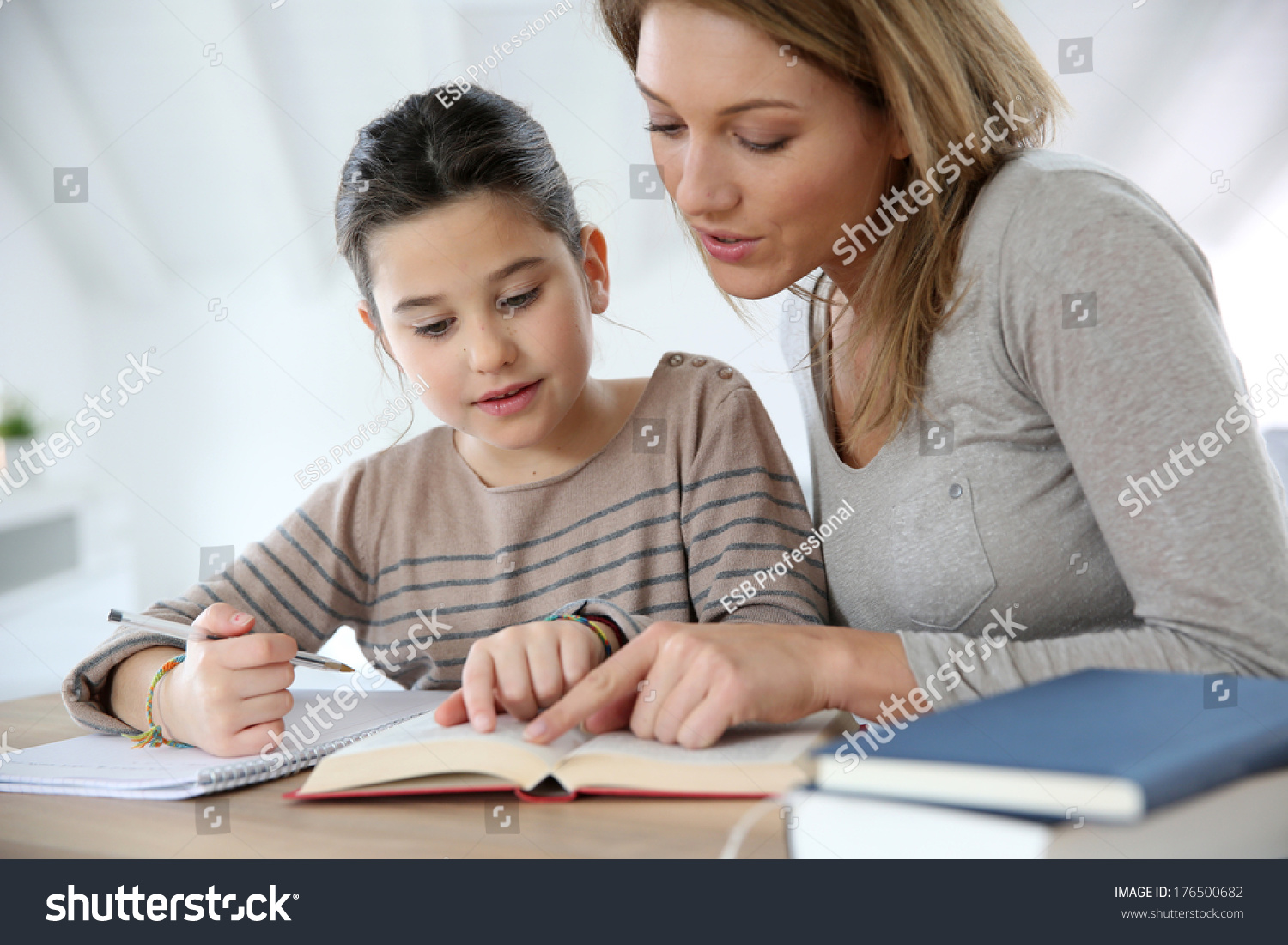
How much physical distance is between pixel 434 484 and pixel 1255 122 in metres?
2.06

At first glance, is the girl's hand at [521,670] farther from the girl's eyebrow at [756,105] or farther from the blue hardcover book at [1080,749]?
the girl's eyebrow at [756,105]

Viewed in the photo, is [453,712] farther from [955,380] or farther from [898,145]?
[898,145]

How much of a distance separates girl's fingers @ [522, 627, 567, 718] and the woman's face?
44 cm

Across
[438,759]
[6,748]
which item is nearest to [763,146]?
[438,759]

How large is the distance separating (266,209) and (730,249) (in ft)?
5.92

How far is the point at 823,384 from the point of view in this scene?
1.19 meters

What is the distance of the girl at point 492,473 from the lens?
43.4 inches

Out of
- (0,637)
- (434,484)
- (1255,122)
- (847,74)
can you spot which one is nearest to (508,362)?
(434,484)

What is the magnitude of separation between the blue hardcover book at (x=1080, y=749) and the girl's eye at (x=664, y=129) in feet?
2.07
